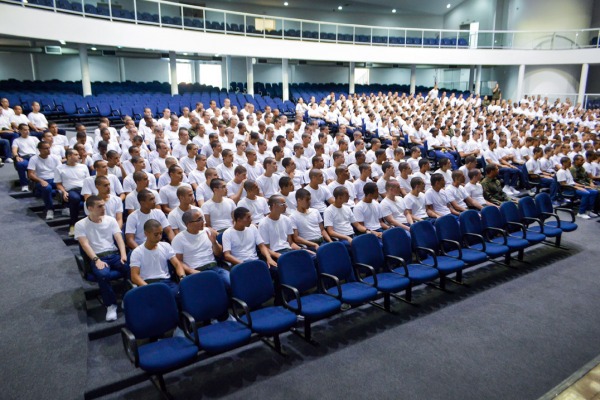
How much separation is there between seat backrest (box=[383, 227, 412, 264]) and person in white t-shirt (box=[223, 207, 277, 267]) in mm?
1423

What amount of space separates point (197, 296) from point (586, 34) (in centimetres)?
2533

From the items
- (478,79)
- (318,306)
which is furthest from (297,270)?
(478,79)

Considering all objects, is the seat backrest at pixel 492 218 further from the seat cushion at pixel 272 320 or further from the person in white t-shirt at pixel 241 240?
the seat cushion at pixel 272 320

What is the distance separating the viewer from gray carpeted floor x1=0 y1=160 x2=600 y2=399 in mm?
3432

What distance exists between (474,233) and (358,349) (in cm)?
292

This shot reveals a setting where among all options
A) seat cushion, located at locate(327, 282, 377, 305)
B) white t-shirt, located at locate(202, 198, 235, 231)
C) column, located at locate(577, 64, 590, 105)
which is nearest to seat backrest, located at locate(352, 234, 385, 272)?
seat cushion, located at locate(327, 282, 377, 305)

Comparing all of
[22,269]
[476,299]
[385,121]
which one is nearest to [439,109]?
[385,121]

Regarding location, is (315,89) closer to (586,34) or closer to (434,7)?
(434,7)

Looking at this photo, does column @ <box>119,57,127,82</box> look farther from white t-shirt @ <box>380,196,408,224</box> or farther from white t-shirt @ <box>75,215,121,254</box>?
white t-shirt @ <box>380,196,408,224</box>

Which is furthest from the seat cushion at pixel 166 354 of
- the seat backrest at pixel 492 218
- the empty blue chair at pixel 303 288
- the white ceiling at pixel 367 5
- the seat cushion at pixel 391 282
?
the white ceiling at pixel 367 5

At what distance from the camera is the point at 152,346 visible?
135 inches

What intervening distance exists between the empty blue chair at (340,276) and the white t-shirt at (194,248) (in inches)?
47.7

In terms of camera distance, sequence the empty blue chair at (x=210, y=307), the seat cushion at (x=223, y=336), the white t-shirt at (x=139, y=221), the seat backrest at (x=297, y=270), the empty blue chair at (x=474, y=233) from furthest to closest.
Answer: the empty blue chair at (x=474, y=233)
the white t-shirt at (x=139, y=221)
the seat backrest at (x=297, y=270)
the empty blue chair at (x=210, y=307)
the seat cushion at (x=223, y=336)

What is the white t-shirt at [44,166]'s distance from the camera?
6.64 m
